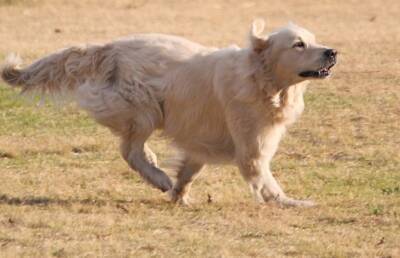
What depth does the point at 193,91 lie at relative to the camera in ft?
32.2

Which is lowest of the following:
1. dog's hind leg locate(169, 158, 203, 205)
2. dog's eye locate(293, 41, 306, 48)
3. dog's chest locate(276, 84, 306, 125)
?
dog's hind leg locate(169, 158, 203, 205)

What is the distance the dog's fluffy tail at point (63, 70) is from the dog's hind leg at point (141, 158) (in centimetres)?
61

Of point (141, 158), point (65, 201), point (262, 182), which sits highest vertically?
point (262, 182)

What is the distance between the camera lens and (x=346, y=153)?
12.1 meters

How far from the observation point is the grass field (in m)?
7.96

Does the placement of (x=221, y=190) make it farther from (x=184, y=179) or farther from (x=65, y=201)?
(x=65, y=201)

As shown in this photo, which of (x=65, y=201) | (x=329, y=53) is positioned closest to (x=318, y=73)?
(x=329, y=53)

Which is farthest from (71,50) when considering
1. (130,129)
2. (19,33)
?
(19,33)

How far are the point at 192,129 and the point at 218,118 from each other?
27 centimetres

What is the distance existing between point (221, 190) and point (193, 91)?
1020 mm

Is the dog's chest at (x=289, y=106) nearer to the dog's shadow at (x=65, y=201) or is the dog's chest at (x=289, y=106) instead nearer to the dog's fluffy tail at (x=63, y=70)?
the dog's shadow at (x=65, y=201)

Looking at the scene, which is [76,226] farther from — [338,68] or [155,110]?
[338,68]

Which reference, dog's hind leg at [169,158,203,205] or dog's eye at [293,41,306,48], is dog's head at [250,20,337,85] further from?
dog's hind leg at [169,158,203,205]

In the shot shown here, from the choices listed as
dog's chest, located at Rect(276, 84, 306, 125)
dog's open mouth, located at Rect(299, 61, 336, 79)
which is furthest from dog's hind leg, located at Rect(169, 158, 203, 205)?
dog's open mouth, located at Rect(299, 61, 336, 79)
